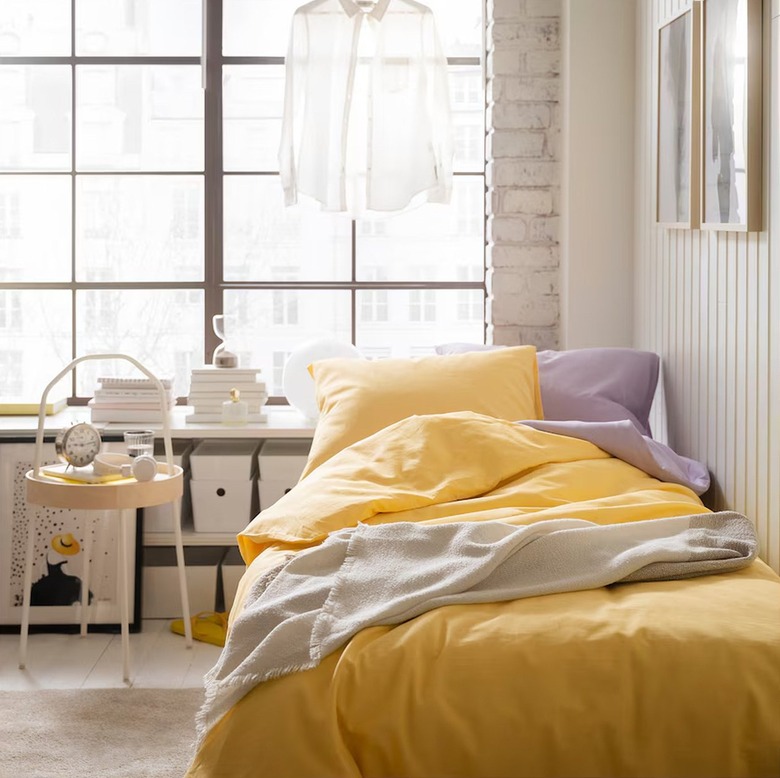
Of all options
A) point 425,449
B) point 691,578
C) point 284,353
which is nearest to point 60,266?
point 284,353

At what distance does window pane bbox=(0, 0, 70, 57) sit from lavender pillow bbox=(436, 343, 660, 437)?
2.17 m

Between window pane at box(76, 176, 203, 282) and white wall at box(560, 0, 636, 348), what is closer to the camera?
white wall at box(560, 0, 636, 348)

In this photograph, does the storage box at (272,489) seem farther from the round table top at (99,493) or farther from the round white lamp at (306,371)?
the round table top at (99,493)

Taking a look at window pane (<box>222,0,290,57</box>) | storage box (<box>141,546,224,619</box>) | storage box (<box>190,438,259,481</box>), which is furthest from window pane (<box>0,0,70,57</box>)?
storage box (<box>141,546,224,619</box>)

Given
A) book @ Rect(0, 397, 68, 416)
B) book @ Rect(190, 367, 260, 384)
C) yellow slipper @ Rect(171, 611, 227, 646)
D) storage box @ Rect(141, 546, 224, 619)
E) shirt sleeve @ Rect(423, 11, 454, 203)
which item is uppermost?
shirt sleeve @ Rect(423, 11, 454, 203)

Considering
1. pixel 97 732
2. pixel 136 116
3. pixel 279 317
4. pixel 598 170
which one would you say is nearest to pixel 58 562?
pixel 97 732

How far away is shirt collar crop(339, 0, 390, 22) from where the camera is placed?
3805 mm

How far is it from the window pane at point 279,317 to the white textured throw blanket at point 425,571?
205 centimetres

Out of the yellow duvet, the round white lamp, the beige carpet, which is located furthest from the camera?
the round white lamp

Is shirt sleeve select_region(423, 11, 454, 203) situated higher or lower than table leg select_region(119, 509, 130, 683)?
higher

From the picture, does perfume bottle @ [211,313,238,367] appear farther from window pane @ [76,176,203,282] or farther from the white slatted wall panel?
the white slatted wall panel

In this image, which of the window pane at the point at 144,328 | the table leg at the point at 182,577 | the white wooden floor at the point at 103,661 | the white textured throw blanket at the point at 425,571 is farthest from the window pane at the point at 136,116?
the white textured throw blanket at the point at 425,571

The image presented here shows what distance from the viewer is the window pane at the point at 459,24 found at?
4.20 metres

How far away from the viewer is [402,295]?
4.27 metres
